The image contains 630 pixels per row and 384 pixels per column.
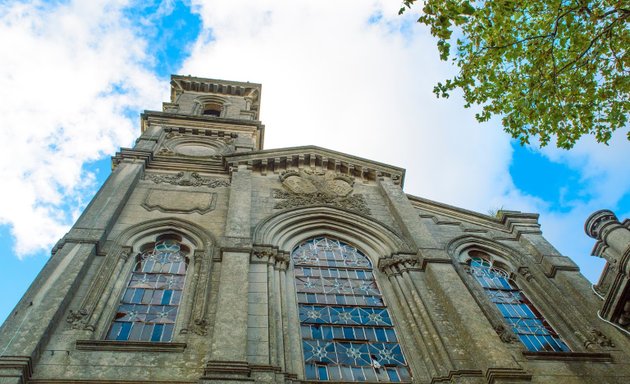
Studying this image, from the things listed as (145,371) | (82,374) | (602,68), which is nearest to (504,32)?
(602,68)

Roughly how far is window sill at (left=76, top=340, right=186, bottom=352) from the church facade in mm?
22

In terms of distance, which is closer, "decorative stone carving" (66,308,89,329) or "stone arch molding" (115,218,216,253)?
"decorative stone carving" (66,308,89,329)

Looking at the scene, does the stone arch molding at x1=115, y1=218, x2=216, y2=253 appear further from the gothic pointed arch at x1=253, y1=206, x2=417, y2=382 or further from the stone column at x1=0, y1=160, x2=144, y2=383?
the gothic pointed arch at x1=253, y1=206, x2=417, y2=382

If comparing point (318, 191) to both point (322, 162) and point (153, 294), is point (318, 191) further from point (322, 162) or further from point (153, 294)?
point (153, 294)

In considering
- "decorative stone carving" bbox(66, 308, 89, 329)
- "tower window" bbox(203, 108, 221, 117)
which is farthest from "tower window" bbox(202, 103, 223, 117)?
"decorative stone carving" bbox(66, 308, 89, 329)

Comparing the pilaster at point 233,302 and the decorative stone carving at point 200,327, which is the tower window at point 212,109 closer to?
the pilaster at point 233,302

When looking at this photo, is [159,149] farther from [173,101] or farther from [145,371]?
[145,371]

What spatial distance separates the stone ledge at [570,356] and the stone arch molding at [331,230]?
12.2 ft

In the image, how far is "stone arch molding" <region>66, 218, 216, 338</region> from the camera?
32.1 ft

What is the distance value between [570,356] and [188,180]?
11059mm

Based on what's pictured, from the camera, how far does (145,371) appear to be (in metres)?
8.60

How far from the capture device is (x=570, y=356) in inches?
406

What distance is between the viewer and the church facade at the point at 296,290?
9.01 m

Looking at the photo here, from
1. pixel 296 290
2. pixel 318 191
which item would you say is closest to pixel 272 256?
pixel 296 290
